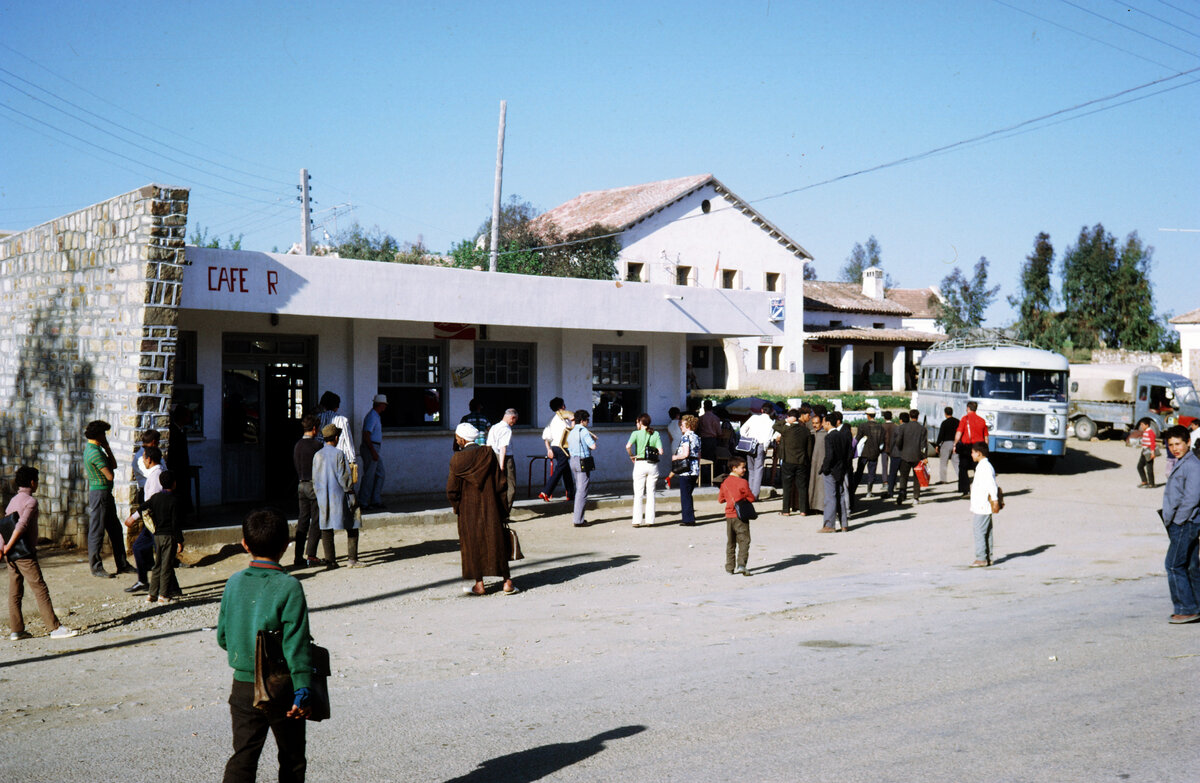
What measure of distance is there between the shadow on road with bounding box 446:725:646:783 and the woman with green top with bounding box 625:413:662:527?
9.36 metres

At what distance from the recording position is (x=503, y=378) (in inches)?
738

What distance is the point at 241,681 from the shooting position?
4.18m

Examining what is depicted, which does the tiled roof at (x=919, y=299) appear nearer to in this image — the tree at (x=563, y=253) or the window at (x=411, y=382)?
the tree at (x=563, y=253)

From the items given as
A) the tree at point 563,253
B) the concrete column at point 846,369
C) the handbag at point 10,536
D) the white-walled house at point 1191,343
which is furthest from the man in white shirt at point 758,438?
the white-walled house at point 1191,343

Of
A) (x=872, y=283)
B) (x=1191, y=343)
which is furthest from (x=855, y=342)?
(x=1191, y=343)

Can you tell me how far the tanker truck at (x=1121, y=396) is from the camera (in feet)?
108

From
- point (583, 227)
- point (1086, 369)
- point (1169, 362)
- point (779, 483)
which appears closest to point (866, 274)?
point (1169, 362)

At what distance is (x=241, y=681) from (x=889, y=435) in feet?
53.4

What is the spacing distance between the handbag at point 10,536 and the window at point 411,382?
9.07 m

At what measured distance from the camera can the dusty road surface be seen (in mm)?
5348

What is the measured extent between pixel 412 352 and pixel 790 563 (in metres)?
8.15

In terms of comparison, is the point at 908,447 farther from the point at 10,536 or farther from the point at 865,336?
the point at 865,336

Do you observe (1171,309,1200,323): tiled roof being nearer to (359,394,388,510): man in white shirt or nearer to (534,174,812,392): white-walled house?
(534,174,812,392): white-walled house

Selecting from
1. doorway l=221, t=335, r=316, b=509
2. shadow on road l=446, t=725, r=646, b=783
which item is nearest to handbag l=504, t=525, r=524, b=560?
shadow on road l=446, t=725, r=646, b=783
